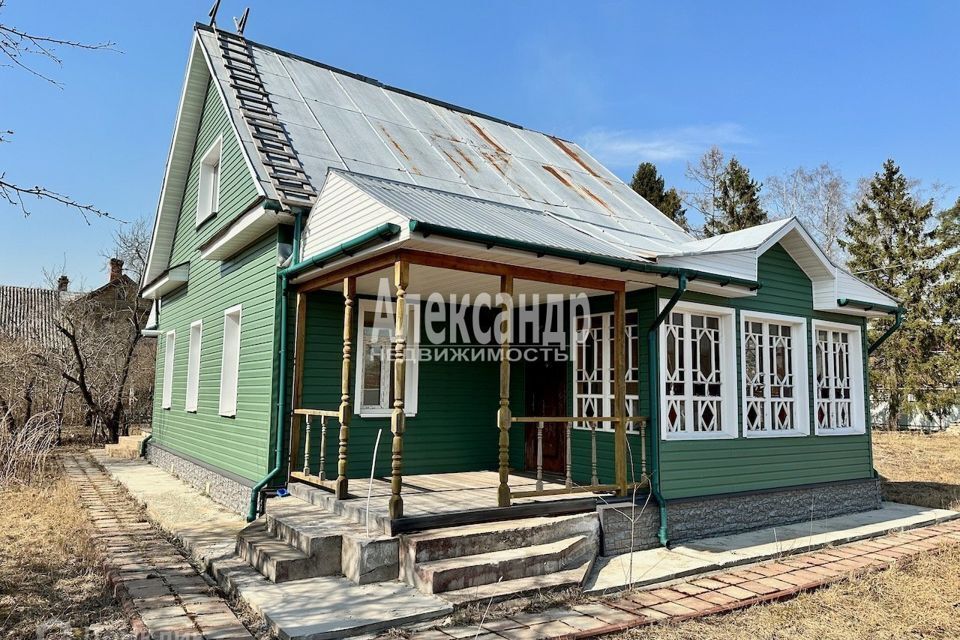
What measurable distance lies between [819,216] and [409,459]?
28.0 metres

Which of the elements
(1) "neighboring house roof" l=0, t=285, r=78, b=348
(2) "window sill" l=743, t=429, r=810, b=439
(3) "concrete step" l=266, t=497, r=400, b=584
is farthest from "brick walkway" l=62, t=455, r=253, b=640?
(1) "neighboring house roof" l=0, t=285, r=78, b=348

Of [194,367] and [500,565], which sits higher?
[194,367]

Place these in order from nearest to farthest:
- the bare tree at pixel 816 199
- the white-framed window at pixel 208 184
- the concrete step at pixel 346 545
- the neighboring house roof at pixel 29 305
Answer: the concrete step at pixel 346 545 < the white-framed window at pixel 208 184 < the neighboring house roof at pixel 29 305 < the bare tree at pixel 816 199

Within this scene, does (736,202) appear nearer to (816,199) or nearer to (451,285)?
(816,199)

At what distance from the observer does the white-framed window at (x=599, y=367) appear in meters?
7.79

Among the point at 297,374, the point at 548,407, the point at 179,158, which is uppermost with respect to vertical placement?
the point at 179,158

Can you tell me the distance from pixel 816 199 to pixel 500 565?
3039 cm

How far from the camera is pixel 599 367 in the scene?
26.5 feet

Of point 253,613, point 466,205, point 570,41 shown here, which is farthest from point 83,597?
point 570,41

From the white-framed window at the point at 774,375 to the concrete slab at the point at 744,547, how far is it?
123cm

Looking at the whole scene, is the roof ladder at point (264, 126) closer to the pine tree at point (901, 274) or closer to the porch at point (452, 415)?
the porch at point (452, 415)

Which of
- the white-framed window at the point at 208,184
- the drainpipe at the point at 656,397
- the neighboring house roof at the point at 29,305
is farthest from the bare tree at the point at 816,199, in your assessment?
the neighboring house roof at the point at 29,305

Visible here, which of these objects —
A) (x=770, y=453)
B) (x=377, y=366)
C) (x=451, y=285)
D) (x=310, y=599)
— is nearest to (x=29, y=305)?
(x=377, y=366)

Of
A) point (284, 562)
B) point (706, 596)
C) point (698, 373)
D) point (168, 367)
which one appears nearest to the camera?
point (284, 562)
